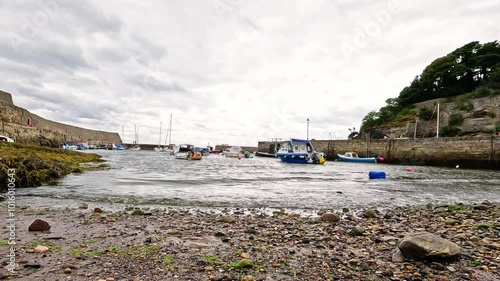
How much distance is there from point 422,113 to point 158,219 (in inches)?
2882

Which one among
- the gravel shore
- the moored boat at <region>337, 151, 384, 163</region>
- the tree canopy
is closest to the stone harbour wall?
the moored boat at <region>337, 151, 384, 163</region>

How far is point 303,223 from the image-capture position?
7.13 m

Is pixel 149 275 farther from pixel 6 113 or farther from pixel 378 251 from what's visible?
pixel 6 113

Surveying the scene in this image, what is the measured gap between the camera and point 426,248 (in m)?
4.22

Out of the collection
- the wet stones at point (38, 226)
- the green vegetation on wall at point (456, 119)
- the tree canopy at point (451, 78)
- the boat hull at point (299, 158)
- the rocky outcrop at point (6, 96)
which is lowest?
the wet stones at point (38, 226)

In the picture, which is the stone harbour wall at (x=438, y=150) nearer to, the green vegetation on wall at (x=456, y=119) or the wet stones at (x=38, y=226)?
the green vegetation on wall at (x=456, y=119)

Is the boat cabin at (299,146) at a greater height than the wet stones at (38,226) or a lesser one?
greater

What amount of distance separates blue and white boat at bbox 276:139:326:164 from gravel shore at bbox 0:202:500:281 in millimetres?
39279

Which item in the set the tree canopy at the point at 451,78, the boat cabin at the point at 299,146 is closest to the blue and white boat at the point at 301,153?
the boat cabin at the point at 299,146

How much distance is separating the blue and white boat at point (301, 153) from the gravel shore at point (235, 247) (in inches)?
1546

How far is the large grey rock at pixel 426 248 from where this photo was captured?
420 centimetres

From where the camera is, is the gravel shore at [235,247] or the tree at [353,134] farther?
the tree at [353,134]

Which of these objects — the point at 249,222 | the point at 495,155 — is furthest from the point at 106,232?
Result: the point at 495,155

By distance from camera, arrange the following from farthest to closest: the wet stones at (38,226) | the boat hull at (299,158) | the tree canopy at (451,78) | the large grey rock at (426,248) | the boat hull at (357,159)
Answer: the tree canopy at (451,78) < the boat hull at (357,159) < the boat hull at (299,158) < the wet stones at (38,226) < the large grey rock at (426,248)
